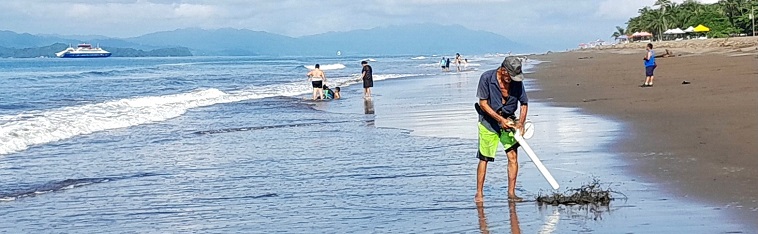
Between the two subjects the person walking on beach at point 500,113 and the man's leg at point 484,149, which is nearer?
the person walking on beach at point 500,113

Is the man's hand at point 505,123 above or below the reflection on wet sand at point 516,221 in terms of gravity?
above

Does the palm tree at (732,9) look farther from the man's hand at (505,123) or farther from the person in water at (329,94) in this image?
→ the man's hand at (505,123)

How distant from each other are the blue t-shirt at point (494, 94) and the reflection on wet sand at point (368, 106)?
36.9ft

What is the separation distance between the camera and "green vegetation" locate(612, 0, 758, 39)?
249 ft

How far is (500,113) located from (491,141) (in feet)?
0.86

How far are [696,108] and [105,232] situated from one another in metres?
9.62

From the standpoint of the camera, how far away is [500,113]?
22.3 feet

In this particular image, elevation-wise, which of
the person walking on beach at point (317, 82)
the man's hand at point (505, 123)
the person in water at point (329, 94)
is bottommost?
the person in water at point (329, 94)

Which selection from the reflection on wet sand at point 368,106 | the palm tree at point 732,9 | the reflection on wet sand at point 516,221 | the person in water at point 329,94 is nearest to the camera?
the reflection on wet sand at point 516,221

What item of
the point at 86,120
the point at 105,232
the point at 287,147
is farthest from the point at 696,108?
the point at 86,120

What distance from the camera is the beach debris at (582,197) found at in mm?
6510

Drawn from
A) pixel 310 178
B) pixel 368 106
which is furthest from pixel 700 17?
pixel 310 178

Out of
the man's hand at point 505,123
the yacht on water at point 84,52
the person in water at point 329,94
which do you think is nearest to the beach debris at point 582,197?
the man's hand at point 505,123

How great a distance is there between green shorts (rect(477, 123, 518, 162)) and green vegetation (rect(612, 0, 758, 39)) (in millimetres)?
68738
